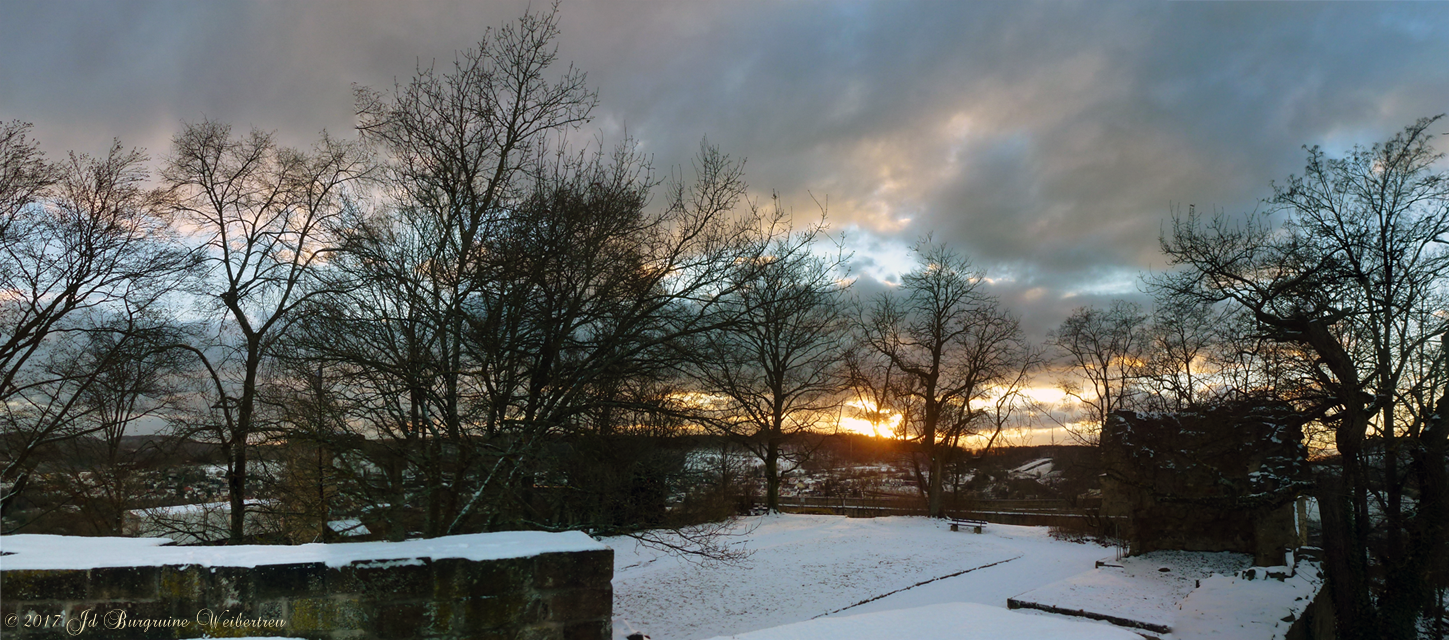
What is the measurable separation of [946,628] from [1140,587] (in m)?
10.4

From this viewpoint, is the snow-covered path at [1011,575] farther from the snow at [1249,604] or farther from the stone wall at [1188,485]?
the snow at [1249,604]

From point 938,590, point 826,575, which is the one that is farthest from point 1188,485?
point 826,575

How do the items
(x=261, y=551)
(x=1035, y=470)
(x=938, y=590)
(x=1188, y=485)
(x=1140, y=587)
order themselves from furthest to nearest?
(x=1035, y=470)
(x=1188, y=485)
(x=938, y=590)
(x=1140, y=587)
(x=261, y=551)

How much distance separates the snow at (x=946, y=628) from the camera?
432cm

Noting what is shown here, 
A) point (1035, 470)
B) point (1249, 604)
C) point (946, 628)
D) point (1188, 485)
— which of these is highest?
point (946, 628)

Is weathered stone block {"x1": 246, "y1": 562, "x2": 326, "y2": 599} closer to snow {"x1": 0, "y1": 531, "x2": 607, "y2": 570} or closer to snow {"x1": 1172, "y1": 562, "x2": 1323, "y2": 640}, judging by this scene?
snow {"x1": 0, "y1": 531, "x2": 607, "y2": 570}

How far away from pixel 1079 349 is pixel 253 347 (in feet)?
108

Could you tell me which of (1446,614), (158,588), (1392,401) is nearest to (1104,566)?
(1446,614)

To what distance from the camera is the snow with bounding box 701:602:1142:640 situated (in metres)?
4.32

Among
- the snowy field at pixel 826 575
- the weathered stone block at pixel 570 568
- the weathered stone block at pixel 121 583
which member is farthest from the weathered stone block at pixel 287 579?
the snowy field at pixel 826 575

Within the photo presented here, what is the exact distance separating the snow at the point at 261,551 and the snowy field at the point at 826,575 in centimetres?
467

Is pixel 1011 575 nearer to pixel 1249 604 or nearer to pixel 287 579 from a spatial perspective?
pixel 1249 604

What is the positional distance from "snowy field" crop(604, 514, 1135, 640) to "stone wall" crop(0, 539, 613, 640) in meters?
4.69

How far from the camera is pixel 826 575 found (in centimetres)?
1441
